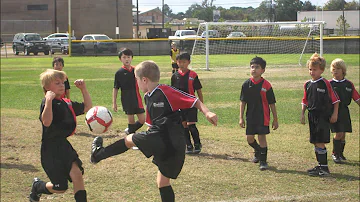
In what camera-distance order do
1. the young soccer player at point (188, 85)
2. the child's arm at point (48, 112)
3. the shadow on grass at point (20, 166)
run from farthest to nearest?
the young soccer player at point (188, 85), the shadow on grass at point (20, 166), the child's arm at point (48, 112)

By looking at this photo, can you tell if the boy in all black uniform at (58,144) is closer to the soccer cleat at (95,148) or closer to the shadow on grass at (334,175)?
the soccer cleat at (95,148)

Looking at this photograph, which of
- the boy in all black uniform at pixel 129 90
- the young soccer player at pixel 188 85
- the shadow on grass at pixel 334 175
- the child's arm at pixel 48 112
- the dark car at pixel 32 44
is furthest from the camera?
the dark car at pixel 32 44

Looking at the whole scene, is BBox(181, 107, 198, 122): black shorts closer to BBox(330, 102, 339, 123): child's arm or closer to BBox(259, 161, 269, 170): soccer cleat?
BBox(259, 161, 269, 170): soccer cleat

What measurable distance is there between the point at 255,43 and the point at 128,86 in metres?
21.1

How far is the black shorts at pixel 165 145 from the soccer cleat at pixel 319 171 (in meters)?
3.25

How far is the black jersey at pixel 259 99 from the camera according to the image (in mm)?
8078

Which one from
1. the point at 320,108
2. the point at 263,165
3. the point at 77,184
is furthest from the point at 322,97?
the point at 77,184

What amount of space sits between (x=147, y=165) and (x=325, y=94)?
307cm

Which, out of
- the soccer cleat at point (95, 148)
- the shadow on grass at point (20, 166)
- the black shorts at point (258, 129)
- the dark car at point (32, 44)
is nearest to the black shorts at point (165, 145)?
the soccer cleat at point (95, 148)

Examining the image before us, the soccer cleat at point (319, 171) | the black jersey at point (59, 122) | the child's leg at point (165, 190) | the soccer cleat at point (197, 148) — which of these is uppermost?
the black jersey at point (59, 122)

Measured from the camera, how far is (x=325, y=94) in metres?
7.67

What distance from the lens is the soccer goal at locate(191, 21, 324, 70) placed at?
2731 cm

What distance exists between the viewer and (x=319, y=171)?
7727mm

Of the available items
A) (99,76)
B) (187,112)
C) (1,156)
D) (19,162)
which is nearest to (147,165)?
(187,112)
